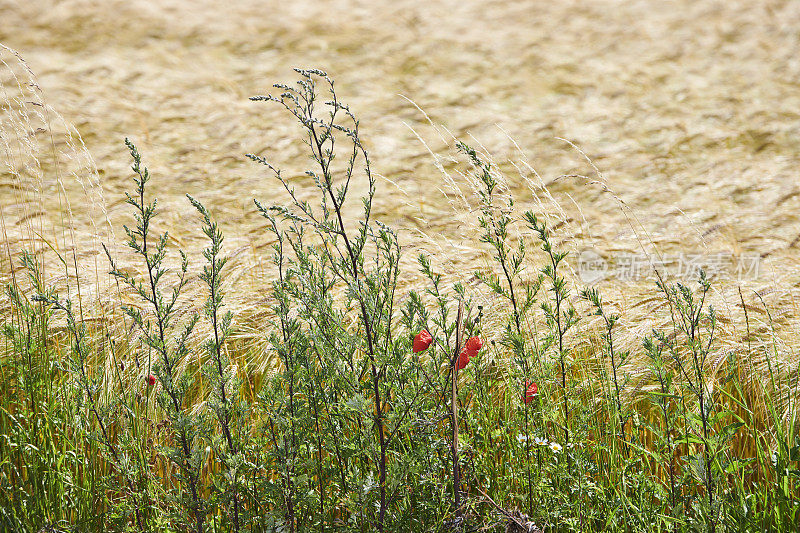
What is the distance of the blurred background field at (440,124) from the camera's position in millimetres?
2227

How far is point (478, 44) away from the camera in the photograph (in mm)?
4953

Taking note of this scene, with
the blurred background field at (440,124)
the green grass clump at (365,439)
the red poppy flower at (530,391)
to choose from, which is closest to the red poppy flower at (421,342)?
the green grass clump at (365,439)

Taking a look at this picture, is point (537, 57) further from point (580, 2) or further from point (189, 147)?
point (189, 147)

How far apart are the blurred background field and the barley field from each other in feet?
0.05

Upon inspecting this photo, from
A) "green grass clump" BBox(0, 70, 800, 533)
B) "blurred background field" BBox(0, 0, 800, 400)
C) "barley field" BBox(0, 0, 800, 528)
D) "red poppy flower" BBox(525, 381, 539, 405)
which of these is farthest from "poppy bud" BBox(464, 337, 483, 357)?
"blurred background field" BBox(0, 0, 800, 400)

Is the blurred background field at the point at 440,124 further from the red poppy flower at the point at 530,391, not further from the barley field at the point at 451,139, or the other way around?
the red poppy flower at the point at 530,391

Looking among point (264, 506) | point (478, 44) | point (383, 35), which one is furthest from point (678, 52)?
point (264, 506)

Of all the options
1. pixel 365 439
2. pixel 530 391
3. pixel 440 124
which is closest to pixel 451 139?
pixel 440 124

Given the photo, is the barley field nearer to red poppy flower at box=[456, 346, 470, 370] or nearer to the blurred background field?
the blurred background field

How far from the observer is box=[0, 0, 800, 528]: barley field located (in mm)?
1999

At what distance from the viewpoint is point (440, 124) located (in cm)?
371

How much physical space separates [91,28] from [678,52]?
435 cm

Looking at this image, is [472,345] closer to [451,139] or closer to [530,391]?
[530,391]

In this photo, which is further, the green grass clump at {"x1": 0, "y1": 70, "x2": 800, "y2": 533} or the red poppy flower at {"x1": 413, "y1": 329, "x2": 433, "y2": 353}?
the red poppy flower at {"x1": 413, "y1": 329, "x2": 433, "y2": 353}
